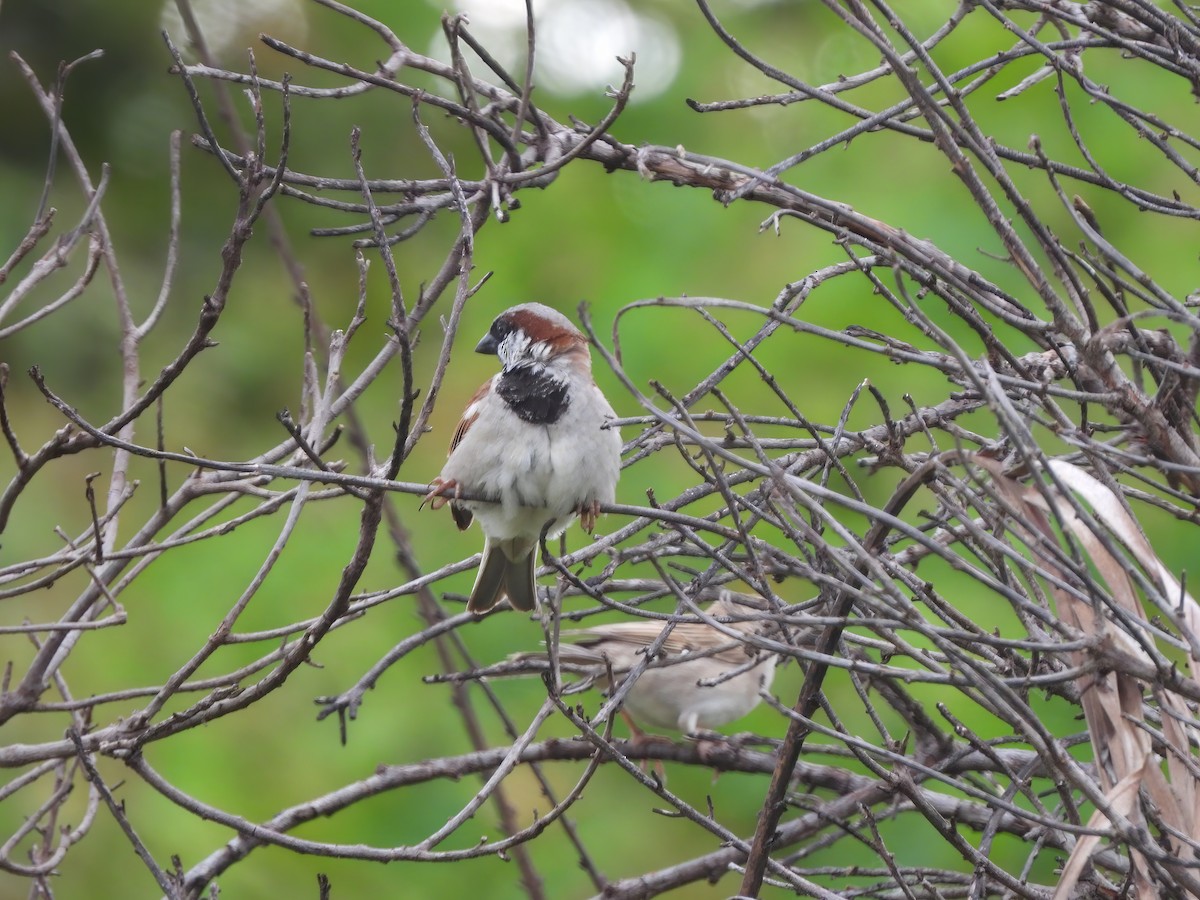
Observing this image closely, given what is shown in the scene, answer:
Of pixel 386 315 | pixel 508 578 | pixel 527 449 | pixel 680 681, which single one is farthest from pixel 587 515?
pixel 386 315

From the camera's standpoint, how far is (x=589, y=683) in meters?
2.92

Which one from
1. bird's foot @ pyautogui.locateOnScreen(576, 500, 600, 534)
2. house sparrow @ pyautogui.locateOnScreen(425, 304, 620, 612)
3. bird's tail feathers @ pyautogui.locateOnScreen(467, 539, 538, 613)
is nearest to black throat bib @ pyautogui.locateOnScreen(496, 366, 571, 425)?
house sparrow @ pyautogui.locateOnScreen(425, 304, 620, 612)

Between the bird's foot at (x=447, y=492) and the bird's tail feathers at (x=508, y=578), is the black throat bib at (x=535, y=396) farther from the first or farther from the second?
the bird's tail feathers at (x=508, y=578)

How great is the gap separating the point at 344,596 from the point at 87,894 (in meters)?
4.33

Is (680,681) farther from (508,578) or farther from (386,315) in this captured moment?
(386,315)

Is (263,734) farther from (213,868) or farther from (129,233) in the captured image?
(213,868)

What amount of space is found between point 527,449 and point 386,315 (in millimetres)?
3508

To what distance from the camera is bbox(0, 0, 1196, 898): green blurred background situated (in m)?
6.05

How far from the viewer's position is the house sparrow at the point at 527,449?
3258mm

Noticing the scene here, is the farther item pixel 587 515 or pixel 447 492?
pixel 587 515

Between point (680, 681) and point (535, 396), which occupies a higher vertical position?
point (535, 396)

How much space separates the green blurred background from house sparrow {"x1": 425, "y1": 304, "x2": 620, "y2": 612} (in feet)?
7.89

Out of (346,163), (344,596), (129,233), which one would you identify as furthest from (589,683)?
(129,233)

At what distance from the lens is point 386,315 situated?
659 centimetres
